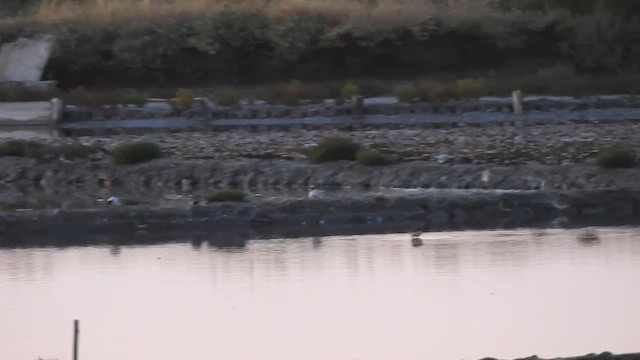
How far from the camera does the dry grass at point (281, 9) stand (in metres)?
47.2

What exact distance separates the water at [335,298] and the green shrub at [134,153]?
29.8ft

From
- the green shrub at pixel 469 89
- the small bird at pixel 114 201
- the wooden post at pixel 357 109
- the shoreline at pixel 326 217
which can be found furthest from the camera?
A: the green shrub at pixel 469 89

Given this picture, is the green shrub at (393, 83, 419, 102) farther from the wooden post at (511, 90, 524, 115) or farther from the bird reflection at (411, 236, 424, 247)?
the bird reflection at (411, 236, 424, 247)

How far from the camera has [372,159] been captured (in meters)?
24.3

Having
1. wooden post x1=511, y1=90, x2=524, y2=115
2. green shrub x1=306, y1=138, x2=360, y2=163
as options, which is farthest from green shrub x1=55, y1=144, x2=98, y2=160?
wooden post x1=511, y1=90, x2=524, y2=115

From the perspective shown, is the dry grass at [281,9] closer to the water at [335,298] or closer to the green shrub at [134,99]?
the green shrub at [134,99]

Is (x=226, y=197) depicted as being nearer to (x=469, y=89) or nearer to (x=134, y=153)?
(x=134, y=153)

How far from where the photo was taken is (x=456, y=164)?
2409 centimetres

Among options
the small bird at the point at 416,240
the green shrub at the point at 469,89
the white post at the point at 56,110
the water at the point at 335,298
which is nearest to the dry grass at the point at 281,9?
the green shrub at the point at 469,89

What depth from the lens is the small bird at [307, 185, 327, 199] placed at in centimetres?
2044

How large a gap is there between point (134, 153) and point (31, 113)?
11.9 meters


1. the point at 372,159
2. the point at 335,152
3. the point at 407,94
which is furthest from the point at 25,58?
the point at 372,159

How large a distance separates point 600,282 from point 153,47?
1313 inches

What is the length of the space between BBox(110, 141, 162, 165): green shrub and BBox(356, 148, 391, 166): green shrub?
4310 millimetres
